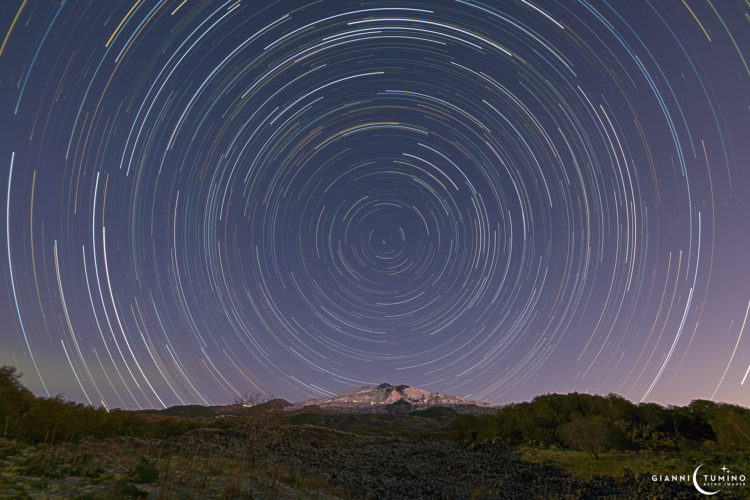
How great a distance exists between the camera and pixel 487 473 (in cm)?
1720

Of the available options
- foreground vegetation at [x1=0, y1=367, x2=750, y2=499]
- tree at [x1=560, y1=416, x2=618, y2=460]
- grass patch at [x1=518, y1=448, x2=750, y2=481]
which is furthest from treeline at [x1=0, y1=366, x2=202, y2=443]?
tree at [x1=560, y1=416, x2=618, y2=460]

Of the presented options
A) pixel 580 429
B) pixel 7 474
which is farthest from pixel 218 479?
pixel 580 429

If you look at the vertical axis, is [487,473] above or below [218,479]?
below

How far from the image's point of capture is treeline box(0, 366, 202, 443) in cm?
1745

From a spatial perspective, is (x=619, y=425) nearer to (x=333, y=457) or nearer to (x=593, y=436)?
(x=593, y=436)

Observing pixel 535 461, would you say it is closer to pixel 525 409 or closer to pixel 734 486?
pixel 734 486

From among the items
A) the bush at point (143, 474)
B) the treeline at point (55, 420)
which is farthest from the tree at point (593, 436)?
the treeline at point (55, 420)

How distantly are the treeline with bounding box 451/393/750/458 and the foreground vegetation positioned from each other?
0.32ft

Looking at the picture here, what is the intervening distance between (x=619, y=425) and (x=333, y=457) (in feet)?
62.3

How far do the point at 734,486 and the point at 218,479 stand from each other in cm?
1706

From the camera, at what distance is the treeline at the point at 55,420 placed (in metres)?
17.5

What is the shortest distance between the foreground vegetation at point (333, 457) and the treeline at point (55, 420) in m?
0.09

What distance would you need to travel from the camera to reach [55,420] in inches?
775

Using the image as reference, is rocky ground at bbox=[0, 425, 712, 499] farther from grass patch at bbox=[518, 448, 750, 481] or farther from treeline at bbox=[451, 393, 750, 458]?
treeline at bbox=[451, 393, 750, 458]
